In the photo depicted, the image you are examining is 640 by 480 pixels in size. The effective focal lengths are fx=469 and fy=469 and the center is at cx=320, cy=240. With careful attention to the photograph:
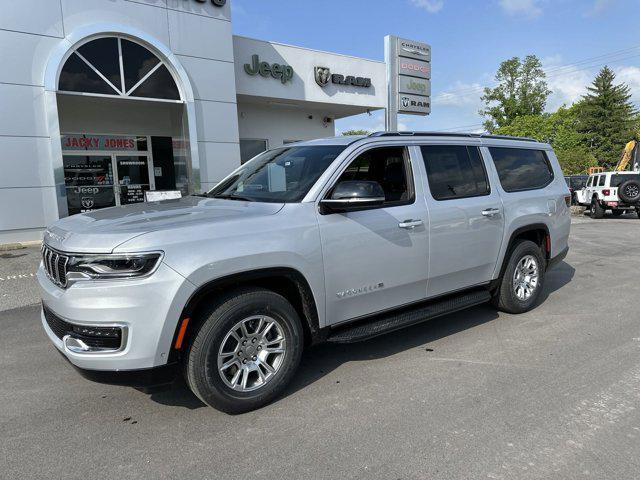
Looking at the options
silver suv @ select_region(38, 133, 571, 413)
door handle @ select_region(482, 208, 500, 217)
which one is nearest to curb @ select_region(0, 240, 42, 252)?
silver suv @ select_region(38, 133, 571, 413)

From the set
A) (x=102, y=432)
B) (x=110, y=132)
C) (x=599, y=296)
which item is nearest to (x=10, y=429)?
(x=102, y=432)

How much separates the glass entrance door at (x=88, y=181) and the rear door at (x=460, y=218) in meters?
11.0

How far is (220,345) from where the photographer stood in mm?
3057

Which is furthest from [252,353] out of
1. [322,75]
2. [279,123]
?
[279,123]

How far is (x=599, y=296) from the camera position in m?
6.17

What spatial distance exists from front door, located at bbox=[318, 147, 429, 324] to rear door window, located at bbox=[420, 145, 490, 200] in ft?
0.85

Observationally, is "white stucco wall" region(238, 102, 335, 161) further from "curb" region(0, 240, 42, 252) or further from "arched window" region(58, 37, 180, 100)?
"curb" region(0, 240, 42, 252)

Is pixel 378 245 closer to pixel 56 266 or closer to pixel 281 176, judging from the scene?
pixel 281 176

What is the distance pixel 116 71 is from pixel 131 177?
340 centimetres

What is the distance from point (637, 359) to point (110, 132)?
13.1m

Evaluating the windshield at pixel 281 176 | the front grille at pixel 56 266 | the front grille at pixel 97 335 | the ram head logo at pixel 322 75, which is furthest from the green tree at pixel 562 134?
the front grille at pixel 97 335

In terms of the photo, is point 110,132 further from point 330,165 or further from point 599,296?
point 599,296

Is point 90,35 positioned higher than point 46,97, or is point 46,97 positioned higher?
point 90,35

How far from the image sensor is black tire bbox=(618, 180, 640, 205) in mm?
17288
